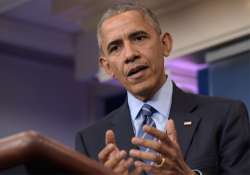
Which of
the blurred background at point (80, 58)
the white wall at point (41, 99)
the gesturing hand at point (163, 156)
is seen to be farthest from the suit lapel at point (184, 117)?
the white wall at point (41, 99)

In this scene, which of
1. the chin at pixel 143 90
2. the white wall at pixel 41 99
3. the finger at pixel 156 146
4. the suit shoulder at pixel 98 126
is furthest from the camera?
the white wall at pixel 41 99

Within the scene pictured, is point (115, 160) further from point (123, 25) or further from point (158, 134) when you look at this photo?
point (123, 25)

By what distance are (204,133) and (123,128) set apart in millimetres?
Result: 244

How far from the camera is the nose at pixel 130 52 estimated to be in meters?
1.63

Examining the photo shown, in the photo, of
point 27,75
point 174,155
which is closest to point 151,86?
point 174,155

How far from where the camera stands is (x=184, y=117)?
163 cm

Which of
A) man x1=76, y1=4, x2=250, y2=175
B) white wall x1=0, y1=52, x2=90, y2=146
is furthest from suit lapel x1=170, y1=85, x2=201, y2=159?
white wall x1=0, y1=52, x2=90, y2=146

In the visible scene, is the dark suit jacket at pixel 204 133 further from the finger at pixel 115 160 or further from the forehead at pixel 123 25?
the finger at pixel 115 160

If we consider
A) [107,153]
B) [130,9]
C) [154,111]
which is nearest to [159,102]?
[154,111]

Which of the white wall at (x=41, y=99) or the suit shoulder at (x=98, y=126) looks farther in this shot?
the white wall at (x=41, y=99)

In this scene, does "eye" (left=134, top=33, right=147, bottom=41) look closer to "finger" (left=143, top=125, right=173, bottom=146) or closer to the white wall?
"finger" (left=143, top=125, right=173, bottom=146)

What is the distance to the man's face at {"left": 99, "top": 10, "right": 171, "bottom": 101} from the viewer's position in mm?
1617

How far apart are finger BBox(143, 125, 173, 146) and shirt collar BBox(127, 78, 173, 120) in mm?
431

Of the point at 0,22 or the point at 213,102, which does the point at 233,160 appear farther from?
the point at 0,22
